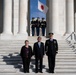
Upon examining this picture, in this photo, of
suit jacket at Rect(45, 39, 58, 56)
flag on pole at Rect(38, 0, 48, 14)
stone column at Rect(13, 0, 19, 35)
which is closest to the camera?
suit jacket at Rect(45, 39, 58, 56)

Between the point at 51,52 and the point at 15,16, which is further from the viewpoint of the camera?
the point at 15,16

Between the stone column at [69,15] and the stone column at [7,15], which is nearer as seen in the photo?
the stone column at [7,15]

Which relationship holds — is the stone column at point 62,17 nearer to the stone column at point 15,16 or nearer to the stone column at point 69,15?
the stone column at point 69,15

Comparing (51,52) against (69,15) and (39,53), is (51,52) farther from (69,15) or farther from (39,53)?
(69,15)

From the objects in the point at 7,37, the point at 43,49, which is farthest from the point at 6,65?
the point at 7,37

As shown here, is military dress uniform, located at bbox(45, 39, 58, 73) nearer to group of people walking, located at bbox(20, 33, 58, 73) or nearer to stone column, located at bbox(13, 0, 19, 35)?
group of people walking, located at bbox(20, 33, 58, 73)

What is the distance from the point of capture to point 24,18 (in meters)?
35.2

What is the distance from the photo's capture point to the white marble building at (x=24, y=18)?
115ft

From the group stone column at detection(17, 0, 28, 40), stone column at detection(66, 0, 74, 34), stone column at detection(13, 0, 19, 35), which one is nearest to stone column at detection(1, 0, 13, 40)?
stone column at detection(17, 0, 28, 40)

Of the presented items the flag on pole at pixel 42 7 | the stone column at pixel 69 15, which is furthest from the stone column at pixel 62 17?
the flag on pole at pixel 42 7

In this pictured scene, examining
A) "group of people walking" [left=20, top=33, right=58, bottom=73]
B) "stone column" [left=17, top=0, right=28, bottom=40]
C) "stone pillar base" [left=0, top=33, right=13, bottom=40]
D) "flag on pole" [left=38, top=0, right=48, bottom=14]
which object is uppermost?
"flag on pole" [left=38, top=0, right=48, bottom=14]

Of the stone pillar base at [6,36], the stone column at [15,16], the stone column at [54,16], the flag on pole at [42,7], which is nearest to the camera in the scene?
the stone pillar base at [6,36]

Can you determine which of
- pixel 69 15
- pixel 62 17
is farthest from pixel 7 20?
pixel 69 15

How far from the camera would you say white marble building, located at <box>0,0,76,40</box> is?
34.9m
